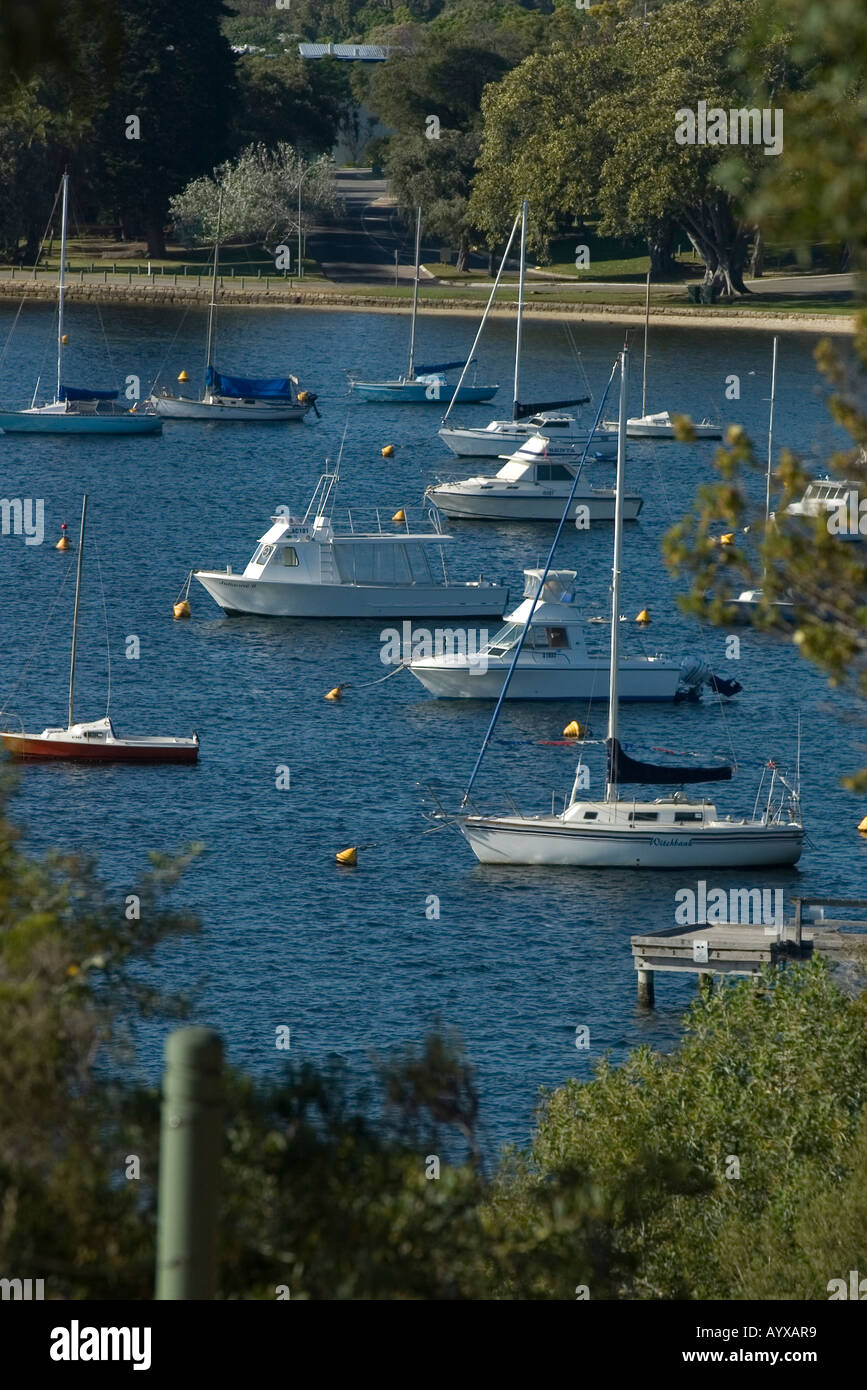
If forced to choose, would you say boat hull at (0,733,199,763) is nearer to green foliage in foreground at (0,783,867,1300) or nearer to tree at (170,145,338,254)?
green foliage in foreground at (0,783,867,1300)

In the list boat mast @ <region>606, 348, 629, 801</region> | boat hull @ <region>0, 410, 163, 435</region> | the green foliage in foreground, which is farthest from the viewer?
boat hull @ <region>0, 410, 163, 435</region>

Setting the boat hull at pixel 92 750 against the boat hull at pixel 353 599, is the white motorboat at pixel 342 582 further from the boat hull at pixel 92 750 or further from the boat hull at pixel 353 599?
the boat hull at pixel 92 750

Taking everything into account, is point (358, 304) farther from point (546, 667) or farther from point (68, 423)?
point (546, 667)

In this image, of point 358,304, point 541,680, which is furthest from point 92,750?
point 358,304

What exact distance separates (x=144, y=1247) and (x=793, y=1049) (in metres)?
13.2

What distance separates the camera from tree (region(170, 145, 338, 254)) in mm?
131750

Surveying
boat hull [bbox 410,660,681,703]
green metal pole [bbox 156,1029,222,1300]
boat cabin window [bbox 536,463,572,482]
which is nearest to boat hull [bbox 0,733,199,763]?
boat hull [bbox 410,660,681,703]

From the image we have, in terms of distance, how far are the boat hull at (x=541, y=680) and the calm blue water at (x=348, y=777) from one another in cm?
49

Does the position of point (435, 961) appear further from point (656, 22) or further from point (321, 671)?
point (656, 22)

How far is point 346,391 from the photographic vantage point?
343 ft

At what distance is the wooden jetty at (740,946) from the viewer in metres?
29.8

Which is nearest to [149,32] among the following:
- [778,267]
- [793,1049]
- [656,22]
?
[656,22]

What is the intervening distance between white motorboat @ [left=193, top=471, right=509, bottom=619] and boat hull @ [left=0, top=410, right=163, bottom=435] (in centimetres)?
3327

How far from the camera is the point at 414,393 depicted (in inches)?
4031
